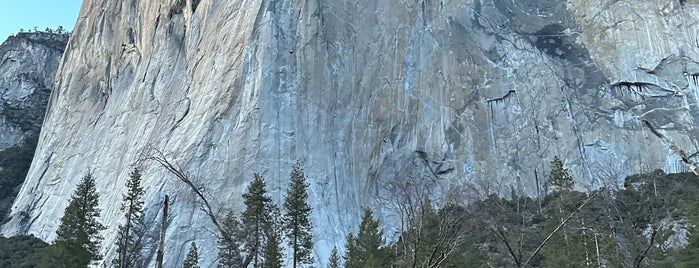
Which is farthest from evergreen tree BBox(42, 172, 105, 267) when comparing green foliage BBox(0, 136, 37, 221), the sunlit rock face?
the sunlit rock face

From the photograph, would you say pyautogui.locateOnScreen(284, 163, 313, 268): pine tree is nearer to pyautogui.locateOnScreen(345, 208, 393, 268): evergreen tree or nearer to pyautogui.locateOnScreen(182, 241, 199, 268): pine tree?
pyautogui.locateOnScreen(345, 208, 393, 268): evergreen tree

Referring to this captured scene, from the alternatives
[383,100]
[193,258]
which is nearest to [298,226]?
[193,258]

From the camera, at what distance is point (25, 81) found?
298ft

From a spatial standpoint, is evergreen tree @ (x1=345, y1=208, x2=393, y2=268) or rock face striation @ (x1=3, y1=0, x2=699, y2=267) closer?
evergreen tree @ (x1=345, y1=208, x2=393, y2=268)

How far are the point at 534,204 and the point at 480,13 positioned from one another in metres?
16.7

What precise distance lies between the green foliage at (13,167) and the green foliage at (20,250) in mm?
15220

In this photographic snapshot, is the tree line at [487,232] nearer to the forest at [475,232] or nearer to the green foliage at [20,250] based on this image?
the forest at [475,232]

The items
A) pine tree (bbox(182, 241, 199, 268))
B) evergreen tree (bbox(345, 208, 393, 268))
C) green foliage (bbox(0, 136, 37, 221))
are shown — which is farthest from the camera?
green foliage (bbox(0, 136, 37, 221))

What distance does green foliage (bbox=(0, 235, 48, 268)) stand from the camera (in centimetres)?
4700

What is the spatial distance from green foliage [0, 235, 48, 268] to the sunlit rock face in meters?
32.3

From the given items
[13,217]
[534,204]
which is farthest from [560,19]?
[13,217]

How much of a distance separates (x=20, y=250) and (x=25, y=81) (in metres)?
47.1

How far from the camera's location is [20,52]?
93.6 m

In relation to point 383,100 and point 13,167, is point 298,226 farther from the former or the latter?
point 13,167
